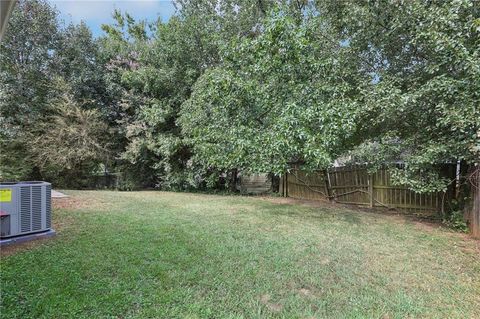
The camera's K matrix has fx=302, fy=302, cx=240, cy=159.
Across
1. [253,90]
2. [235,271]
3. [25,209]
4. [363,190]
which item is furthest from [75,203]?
[363,190]

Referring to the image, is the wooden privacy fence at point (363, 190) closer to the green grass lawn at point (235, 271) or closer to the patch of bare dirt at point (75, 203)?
the green grass lawn at point (235, 271)

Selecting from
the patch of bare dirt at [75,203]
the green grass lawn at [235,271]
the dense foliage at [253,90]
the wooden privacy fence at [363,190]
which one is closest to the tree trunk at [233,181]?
the dense foliage at [253,90]

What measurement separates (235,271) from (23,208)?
2836 millimetres

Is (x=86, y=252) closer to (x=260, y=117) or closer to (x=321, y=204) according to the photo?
(x=260, y=117)

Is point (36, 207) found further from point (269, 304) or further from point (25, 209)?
point (269, 304)

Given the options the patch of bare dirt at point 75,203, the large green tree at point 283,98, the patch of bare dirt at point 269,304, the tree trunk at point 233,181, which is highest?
the large green tree at point 283,98

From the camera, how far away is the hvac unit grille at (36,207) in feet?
13.0

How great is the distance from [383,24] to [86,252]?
21.4 ft

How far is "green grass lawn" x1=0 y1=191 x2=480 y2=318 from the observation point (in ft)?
8.59

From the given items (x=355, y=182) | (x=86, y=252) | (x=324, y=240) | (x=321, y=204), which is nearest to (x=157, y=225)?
(x=86, y=252)

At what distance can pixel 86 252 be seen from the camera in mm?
3680

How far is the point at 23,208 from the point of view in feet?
12.7

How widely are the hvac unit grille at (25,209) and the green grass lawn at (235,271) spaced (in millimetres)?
321

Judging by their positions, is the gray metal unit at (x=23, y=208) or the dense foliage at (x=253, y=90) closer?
the gray metal unit at (x=23, y=208)
